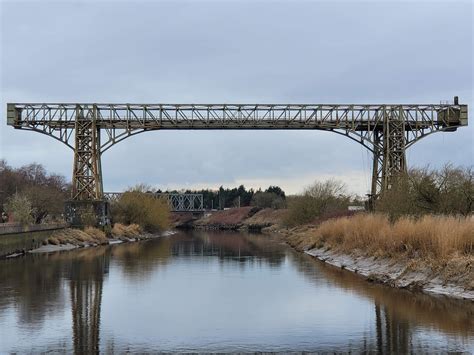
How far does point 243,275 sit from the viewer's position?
31.3 m

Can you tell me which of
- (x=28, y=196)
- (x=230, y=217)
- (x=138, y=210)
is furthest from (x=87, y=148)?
(x=230, y=217)

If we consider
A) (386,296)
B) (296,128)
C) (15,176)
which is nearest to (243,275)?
(386,296)

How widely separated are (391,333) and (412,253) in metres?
12.4

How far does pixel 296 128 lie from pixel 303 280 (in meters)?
30.6

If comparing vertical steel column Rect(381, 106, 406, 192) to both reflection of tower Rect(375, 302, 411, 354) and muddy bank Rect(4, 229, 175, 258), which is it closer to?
muddy bank Rect(4, 229, 175, 258)

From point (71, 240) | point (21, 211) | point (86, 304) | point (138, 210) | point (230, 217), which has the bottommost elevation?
point (86, 304)

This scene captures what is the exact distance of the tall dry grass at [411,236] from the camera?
24016 millimetres

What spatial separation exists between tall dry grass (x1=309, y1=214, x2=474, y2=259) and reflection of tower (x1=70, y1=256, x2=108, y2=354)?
1394cm

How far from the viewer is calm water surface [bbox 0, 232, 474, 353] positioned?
47.1ft

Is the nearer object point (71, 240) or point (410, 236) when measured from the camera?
point (410, 236)

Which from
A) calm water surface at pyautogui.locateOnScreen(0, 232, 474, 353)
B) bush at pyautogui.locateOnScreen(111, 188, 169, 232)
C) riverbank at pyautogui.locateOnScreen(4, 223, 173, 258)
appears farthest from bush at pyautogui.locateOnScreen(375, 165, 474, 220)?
bush at pyautogui.locateOnScreen(111, 188, 169, 232)

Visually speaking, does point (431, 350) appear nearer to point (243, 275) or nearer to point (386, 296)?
point (386, 296)

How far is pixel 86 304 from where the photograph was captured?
2081 cm

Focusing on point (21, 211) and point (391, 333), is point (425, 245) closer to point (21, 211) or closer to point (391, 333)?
point (391, 333)
